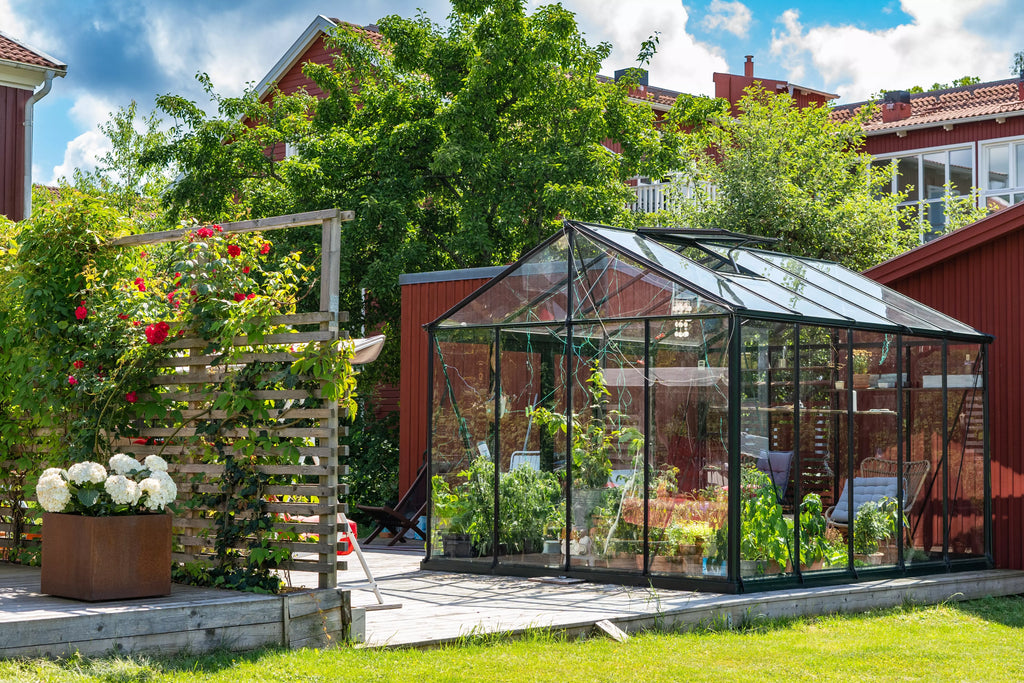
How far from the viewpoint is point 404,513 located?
11547 millimetres

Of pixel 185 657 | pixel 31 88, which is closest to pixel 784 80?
pixel 31 88

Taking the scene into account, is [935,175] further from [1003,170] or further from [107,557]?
[107,557]

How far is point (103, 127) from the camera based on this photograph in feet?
87.2

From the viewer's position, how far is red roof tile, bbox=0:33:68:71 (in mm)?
12859

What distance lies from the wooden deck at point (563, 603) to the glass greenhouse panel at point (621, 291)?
1955mm

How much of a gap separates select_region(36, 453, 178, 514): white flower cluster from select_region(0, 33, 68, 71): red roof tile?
8891mm

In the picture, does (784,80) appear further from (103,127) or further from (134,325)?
(134,325)

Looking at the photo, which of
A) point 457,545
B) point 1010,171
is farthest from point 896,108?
point 457,545

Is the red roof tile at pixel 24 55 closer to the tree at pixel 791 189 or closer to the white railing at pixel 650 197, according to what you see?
the tree at pixel 791 189

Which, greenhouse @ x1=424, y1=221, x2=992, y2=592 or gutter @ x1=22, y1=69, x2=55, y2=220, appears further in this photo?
gutter @ x1=22, y1=69, x2=55, y2=220

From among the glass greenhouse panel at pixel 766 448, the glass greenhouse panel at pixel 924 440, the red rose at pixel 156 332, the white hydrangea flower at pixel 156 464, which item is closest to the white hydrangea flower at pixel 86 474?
the white hydrangea flower at pixel 156 464

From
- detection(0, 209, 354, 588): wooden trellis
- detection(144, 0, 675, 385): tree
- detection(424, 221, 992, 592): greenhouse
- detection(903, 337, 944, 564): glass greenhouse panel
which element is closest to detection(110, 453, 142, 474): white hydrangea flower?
detection(0, 209, 354, 588): wooden trellis

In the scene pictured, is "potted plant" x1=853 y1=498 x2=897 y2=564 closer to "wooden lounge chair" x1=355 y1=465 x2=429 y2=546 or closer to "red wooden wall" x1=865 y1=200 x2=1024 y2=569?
"red wooden wall" x1=865 y1=200 x2=1024 y2=569

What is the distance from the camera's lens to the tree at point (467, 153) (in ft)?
46.4
